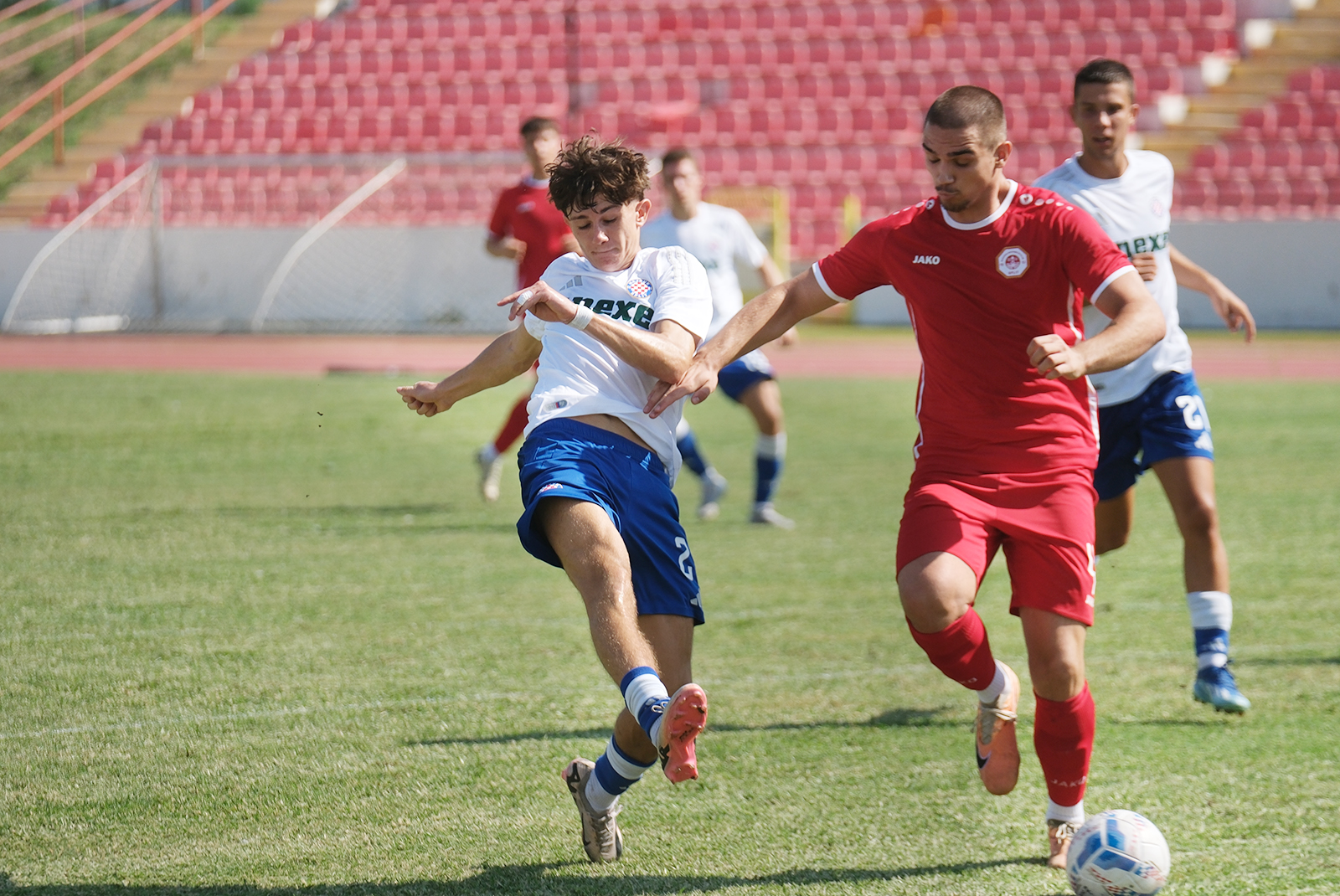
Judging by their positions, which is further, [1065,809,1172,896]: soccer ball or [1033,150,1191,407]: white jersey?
[1033,150,1191,407]: white jersey

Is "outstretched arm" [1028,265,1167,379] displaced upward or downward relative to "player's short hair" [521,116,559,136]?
downward

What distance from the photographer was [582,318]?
3.98 m

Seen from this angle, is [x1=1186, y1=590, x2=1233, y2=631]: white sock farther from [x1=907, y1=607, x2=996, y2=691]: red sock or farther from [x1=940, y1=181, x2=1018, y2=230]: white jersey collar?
[x1=940, y1=181, x2=1018, y2=230]: white jersey collar

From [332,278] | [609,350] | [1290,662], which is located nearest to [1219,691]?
[1290,662]

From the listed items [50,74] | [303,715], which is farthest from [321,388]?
[50,74]

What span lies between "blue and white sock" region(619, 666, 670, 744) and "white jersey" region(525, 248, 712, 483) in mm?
748

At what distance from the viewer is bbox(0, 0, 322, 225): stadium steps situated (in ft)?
87.6

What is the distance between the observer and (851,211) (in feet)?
78.6

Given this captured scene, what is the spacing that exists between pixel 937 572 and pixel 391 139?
2484cm

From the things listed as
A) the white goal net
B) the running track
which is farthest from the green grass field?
the white goal net

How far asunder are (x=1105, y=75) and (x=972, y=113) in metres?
1.65

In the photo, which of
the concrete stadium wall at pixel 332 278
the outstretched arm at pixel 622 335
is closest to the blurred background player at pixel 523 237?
the outstretched arm at pixel 622 335

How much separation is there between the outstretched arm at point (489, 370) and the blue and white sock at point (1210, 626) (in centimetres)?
274

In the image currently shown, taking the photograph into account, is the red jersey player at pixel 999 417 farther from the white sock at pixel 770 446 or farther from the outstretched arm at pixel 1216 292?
the white sock at pixel 770 446
